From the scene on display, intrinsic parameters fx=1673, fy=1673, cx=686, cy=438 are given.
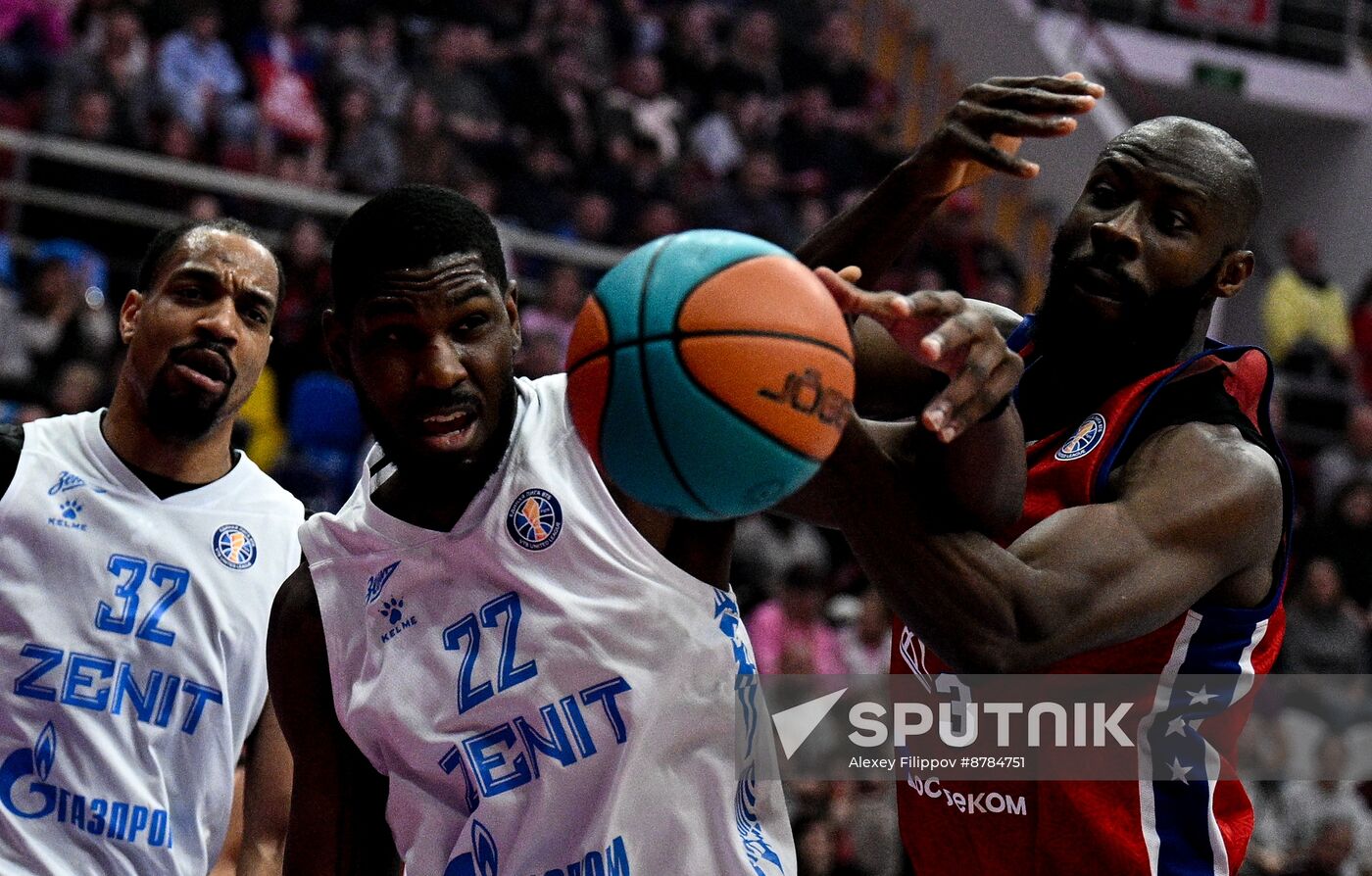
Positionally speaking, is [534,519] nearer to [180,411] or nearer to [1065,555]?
[1065,555]

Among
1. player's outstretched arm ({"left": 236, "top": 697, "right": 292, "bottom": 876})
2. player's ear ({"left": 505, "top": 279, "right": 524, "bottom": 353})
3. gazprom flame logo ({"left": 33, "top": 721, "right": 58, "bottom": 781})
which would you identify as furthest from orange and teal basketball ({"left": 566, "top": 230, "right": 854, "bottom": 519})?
gazprom flame logo ({"left": 33, "top": 721, "right": 58, "bottom": 781})

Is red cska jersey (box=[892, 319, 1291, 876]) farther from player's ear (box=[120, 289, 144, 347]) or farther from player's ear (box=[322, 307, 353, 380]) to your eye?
player's ear (box=[120, 289, 144, 347])

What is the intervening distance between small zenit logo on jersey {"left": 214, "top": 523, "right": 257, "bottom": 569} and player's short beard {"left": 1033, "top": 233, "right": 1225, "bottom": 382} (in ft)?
6.60

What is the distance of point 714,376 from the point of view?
2.38m

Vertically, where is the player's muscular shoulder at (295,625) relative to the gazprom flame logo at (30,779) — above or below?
above

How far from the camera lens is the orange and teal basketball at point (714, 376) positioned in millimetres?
2363

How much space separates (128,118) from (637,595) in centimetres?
802

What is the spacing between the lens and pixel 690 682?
9.31 feet

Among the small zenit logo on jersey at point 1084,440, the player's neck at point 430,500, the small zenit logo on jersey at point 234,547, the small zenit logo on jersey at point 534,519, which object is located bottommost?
the small zenit logo on jersey at point 234,547

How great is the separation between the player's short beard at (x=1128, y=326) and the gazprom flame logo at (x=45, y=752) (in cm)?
232

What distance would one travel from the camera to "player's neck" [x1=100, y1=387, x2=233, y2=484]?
4.07 metres

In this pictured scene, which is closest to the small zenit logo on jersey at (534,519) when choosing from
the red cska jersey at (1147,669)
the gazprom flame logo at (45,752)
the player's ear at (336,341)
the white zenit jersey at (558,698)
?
the white zenit jersey at (558,698)

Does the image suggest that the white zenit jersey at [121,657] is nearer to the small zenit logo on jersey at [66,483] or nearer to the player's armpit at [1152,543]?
the small zenit logo on jersey at [66,483]

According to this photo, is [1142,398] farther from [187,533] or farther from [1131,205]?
[187,533]
